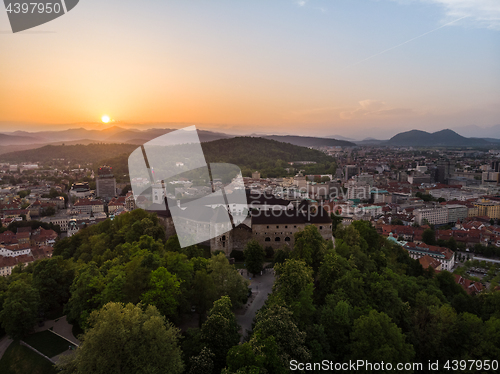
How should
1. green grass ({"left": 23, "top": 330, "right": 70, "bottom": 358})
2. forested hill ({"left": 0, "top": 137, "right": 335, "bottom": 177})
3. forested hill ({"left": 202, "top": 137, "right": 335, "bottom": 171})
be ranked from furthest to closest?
forested hill ({"left": 202, "top": 137, "right": 335, "bottom": 171})
forested hill ({"left": 0, "top": 137, "right": 335, "bottom": 177})
green grass ({"left": 23, "top": 330, "right": 70, "bottom": 358})

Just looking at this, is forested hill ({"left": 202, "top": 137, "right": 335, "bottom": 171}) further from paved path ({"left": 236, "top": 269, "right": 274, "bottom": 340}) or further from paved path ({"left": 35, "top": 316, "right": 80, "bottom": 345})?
paved path ({"left": 35, "top": 316, "right": 80, "bottom": 345})

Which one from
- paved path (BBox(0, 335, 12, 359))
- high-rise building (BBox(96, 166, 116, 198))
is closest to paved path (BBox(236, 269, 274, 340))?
paved path (BBox(0, 335, 12, 359))

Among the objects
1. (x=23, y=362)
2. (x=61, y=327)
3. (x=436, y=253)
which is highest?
(x=61, y=327)

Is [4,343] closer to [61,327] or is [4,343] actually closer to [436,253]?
[61,327]

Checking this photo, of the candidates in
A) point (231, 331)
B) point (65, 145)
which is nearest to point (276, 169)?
point (231, 331)

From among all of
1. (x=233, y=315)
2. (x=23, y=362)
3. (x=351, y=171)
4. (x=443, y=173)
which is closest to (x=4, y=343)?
(x=23, y=362)

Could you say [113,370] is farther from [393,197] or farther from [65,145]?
[65,145]
